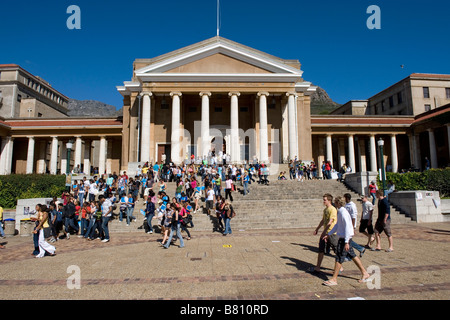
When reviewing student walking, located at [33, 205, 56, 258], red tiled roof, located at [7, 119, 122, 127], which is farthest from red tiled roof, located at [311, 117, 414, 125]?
student walking, located at [33, 205, 56, 258]

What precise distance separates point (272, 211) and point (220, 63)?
773 inches

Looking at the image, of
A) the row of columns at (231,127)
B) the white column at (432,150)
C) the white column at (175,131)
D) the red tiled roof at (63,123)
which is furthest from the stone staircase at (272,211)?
the white column at (432,150)

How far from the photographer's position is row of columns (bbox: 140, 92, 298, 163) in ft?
92.0

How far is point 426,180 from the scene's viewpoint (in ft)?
68.7

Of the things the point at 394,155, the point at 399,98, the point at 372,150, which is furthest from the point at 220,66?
the point at 399,98

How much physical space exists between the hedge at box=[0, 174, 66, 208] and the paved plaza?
11.5 meters

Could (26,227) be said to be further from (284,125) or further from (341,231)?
(284,125)

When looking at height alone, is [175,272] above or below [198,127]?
below

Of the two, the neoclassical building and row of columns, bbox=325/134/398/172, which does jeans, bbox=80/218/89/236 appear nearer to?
the neoclassical building
